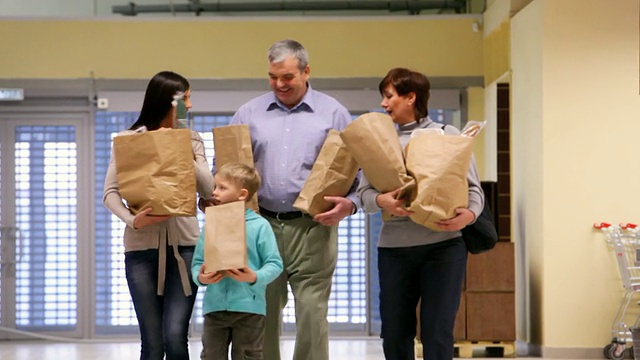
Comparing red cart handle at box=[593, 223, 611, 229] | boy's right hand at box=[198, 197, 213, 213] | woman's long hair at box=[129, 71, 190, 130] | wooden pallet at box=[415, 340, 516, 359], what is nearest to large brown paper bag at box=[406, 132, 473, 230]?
boy's right hand at box=[198, 197, 213, 213]

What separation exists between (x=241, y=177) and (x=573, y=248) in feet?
13.9

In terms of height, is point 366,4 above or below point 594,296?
above

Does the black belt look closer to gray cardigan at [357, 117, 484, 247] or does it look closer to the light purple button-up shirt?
the light purple button-up shirt

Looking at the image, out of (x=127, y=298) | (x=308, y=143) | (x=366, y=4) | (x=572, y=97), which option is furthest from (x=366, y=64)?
(x=308, y=143)

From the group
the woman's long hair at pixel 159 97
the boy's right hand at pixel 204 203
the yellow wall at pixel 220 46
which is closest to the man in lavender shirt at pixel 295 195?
the boy's right hand at pixel 204 203

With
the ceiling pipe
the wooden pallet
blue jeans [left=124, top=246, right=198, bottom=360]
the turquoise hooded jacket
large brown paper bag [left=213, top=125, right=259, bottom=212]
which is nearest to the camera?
the turquoise hooded jacket

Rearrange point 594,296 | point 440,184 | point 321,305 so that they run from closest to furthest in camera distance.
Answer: point 440,184
point 321,305
point 594,296

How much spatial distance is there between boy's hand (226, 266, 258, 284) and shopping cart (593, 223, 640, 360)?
13.8 ft

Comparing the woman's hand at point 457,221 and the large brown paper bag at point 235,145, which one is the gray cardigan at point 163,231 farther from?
the woman's hand at point 457,221

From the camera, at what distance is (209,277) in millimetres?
3332

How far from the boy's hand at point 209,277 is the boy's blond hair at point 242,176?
0.99 feet

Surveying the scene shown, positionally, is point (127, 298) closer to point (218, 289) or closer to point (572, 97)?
point (572, 97)

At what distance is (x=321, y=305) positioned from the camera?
12.1ft

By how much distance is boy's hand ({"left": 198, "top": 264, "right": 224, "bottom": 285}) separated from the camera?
3.33m
